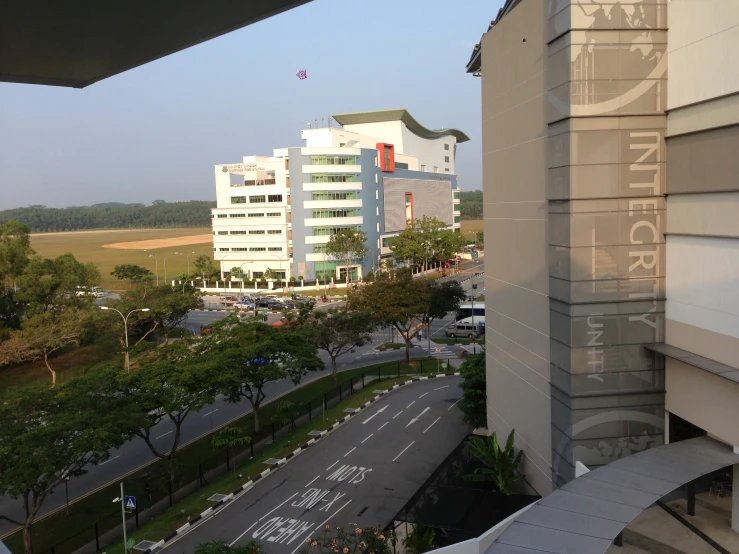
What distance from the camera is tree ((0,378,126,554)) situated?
13.4 meters

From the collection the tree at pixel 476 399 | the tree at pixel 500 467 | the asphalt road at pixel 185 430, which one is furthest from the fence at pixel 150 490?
the tree at pixel 500 467

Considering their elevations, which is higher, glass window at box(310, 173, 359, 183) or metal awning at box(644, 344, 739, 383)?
glass window at box(310, 173, 359, 183)

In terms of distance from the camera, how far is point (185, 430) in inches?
905

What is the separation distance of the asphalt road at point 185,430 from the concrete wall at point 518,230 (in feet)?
37.7

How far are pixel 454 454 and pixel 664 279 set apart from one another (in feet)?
25.1

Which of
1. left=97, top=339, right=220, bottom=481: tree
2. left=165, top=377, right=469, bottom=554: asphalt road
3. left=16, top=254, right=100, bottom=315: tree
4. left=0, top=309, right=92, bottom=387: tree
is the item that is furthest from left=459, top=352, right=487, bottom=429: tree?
left=16, top=254, right=100, bottom=315: tree

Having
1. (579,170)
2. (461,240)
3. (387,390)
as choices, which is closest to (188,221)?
(461,240)

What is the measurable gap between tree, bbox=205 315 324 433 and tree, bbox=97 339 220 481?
560 millimetres

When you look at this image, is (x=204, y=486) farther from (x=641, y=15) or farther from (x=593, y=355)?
(x=641, y=15)

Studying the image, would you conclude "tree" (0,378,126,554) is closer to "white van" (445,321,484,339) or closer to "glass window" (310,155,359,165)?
"white van" (445,321,484,339)

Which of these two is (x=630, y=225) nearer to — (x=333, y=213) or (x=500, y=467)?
(x=500, y=467)

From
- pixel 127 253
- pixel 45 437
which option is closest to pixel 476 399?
pixel 45 437

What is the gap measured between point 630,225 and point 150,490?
47.6 ft

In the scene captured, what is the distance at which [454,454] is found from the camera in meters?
17.0
